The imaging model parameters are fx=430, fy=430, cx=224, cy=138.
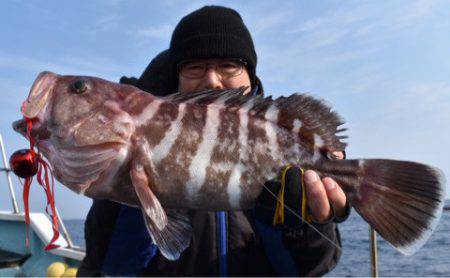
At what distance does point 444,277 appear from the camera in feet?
41.1

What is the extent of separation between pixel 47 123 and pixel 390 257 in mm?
17942

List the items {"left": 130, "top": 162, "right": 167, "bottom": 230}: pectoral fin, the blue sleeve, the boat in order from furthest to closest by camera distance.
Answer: the boat
the blue sleeve
{"left": 130, "top": 162, "right": 167, "bottom": 230}: pectoral fin

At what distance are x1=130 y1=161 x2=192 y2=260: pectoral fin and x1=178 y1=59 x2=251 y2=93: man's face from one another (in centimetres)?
120

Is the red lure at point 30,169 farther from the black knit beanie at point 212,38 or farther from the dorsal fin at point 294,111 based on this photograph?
the black knit beanie at point 212,38

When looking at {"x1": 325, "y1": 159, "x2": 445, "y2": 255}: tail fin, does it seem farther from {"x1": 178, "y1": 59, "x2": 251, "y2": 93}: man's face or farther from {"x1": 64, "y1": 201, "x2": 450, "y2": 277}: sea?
{"x1": 64, "y1": 201, "x2": 450, "y2": 277}: sea

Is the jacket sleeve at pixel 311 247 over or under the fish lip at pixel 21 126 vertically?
under

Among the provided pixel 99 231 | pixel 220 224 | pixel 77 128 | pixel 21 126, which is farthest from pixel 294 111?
pixel 99 231

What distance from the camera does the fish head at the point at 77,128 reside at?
2424mm

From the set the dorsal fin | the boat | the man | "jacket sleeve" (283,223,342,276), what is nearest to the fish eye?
the dorsal fin

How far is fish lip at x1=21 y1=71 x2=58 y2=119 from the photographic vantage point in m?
2.46

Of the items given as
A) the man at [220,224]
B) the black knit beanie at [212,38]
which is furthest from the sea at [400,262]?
the man at [220,224]

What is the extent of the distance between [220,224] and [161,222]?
101 centimetres

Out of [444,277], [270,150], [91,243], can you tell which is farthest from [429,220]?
[444,277]

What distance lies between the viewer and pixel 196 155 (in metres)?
2.45
